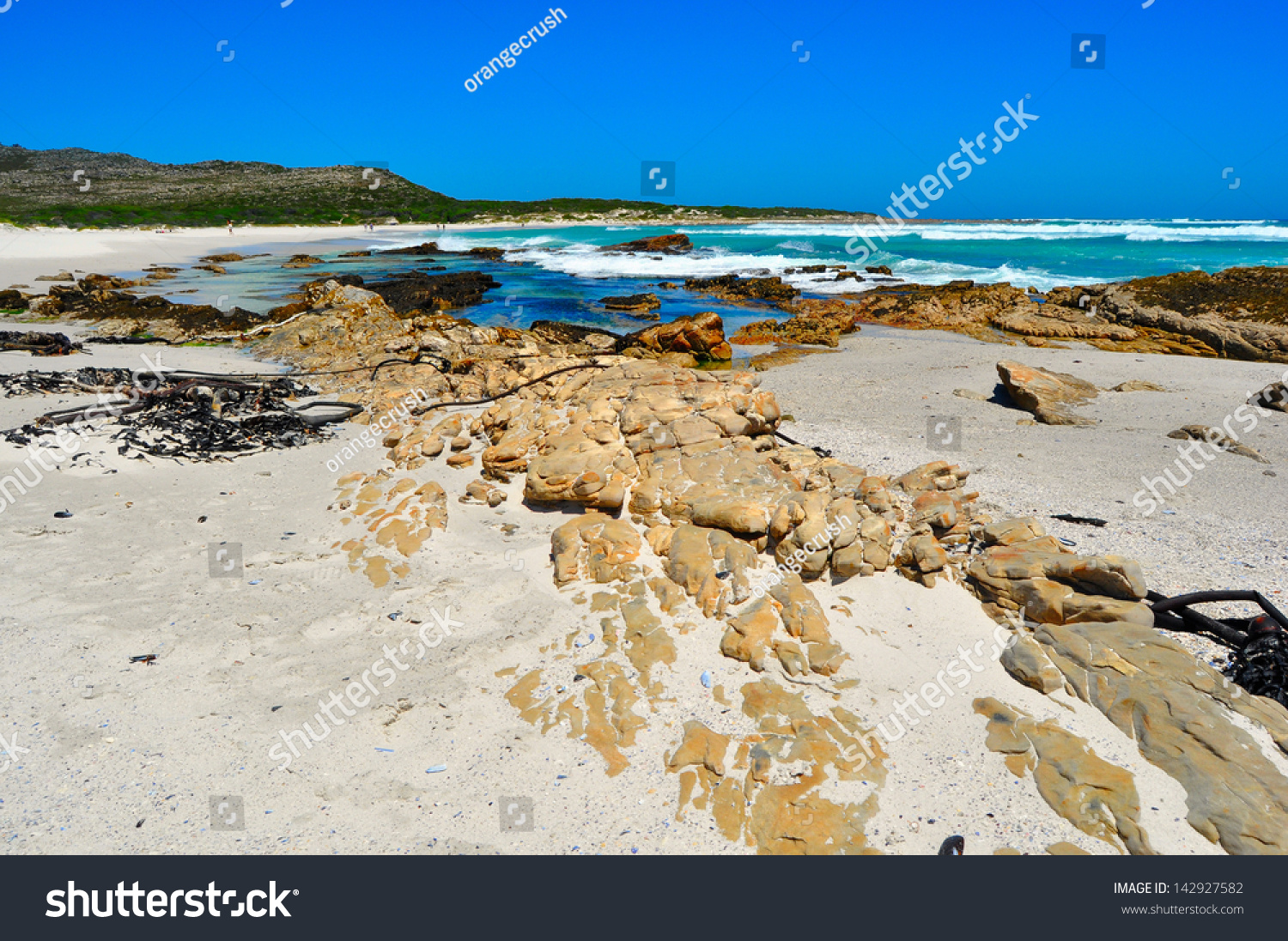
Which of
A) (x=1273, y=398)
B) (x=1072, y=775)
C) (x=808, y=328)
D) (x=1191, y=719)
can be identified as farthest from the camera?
(x=808, y=328)

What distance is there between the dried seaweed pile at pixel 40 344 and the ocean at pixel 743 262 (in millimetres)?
6962

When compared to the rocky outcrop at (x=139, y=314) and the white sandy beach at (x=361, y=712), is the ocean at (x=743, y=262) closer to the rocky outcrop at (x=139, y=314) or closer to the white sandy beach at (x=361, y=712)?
the rocky outcrop at (x=139, y=314)

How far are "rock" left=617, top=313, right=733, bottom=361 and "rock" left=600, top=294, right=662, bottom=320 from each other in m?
6.80

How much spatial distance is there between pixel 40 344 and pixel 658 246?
133 ft

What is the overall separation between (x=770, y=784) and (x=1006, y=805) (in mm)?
1027

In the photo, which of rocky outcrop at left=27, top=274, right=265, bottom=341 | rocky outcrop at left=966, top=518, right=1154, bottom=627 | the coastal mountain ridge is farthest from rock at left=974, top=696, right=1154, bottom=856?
the coastal mountain ridge

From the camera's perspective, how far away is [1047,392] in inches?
341

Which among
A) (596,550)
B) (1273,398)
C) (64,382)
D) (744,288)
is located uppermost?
(744,288)

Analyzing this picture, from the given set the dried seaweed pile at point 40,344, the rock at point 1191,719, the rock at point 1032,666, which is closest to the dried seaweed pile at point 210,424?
the dried seaweed pile at point 40,344

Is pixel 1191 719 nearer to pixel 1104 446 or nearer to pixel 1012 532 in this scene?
pixel 1012 532

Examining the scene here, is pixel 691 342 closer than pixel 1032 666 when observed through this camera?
No

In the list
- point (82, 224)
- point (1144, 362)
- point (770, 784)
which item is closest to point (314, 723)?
point (770, 784)

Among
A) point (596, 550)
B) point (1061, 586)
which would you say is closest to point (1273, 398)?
point (1061, 586)

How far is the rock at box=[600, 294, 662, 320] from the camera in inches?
831
